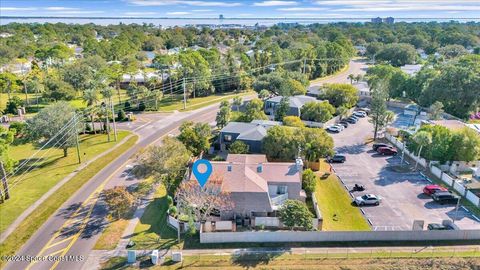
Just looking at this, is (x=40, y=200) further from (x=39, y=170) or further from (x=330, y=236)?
(x=330, y=236)

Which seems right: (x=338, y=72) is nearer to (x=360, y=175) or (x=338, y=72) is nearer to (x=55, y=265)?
(x=360, y=175)

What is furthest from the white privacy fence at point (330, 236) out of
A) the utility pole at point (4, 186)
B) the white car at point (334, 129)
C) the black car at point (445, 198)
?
the white car at point (334, 129)

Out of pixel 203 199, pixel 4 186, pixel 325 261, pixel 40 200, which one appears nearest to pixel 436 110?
pixel 325 261

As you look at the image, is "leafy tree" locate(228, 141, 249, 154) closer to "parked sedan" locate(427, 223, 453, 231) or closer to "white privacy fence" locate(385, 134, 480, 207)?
"parked sedan" locate(427, 223, 453, 231)

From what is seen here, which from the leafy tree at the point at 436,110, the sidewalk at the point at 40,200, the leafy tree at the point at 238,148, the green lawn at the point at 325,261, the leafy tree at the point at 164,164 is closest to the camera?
the green lawn at the point at 325,261

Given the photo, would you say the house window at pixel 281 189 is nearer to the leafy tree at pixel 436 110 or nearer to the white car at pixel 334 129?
the white car at pixel 334 129

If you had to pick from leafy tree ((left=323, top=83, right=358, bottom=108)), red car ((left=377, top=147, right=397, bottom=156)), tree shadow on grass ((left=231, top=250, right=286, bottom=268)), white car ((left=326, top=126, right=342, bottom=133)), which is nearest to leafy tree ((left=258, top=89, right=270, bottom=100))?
leafy tree ((left=323, top=83, right=358, bottom=108))
